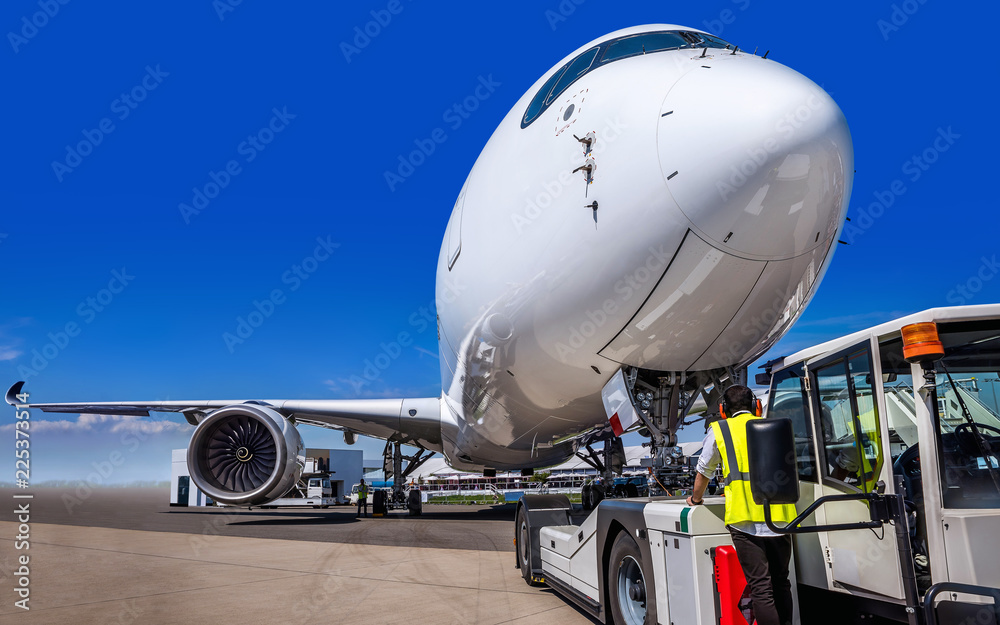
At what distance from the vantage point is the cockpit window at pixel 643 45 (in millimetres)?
5574

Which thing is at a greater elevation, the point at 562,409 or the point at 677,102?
the point at 677,102

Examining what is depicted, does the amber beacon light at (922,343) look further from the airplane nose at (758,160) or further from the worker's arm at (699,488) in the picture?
the airplane nose at (758,160)

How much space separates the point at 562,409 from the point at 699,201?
11.4ft

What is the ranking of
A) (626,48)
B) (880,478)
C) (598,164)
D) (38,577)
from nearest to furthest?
(880,478)
(598,164)
(626,48)
(38,577)

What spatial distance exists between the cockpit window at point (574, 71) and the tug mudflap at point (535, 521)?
12.3 ft

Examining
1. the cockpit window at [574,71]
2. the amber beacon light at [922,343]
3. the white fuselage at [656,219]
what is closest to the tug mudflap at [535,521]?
the white fuselage at [656,219]

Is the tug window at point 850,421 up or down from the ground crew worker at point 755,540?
up

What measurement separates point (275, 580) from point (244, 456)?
19.6 feet

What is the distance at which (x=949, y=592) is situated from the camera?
2.40m

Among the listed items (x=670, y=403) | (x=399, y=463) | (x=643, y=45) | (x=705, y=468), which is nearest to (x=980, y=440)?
(x=705, y=468)

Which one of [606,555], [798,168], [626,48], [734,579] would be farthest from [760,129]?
[606,555]

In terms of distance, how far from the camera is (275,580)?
6680mm

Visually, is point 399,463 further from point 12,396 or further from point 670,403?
point 670,403

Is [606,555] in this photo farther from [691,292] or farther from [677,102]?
[677,102]
